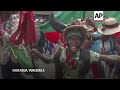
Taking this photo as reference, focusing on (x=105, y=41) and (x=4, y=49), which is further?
(x=4, y=49)

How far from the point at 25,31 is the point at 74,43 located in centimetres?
111

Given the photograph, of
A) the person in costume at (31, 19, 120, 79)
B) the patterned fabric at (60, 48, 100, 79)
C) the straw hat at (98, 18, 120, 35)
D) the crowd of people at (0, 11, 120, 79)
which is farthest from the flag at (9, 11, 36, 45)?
the straw hat at (98, 18, 120, 35)

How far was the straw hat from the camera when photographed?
46.5 ft

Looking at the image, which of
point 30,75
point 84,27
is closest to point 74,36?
point 84,27

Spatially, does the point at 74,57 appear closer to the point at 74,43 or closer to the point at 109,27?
the point at 74,43

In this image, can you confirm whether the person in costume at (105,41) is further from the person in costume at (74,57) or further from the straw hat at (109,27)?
the person in costume at (74,57)

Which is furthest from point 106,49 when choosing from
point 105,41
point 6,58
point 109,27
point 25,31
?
point 6,58

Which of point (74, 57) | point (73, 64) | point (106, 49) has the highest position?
point (106, 49)

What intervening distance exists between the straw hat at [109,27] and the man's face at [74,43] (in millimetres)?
520

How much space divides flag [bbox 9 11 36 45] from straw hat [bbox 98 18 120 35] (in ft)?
4.88

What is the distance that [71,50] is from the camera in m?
14.4

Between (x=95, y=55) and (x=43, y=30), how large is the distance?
1260mm

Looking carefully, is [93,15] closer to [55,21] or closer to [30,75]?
[55,21]
